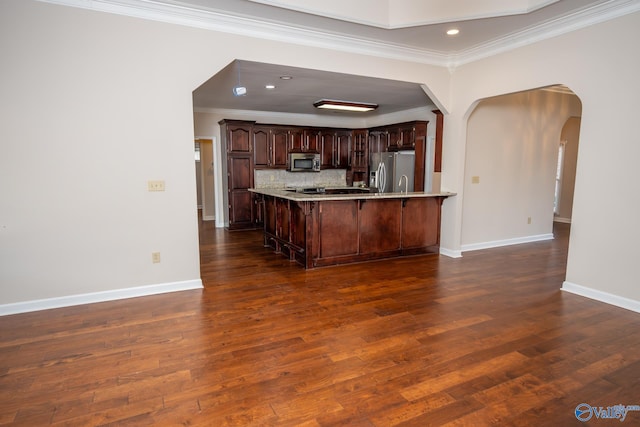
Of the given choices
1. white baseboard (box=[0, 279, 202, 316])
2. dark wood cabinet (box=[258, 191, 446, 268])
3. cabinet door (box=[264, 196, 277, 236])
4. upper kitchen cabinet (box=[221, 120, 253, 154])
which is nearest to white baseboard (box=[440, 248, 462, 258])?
dark wood cabinet (box=[258, 191, 446, 268])

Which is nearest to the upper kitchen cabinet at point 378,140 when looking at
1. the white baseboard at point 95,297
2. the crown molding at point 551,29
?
the crown molding at point 551,29

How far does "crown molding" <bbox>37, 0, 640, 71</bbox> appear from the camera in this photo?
10.9 ft

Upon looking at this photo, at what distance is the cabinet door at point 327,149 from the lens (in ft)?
28.2

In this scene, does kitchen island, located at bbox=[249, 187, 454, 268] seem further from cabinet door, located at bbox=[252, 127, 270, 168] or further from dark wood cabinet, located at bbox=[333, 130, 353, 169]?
dark wood cabinet, located at bbox=[333, 130, 353, 169]

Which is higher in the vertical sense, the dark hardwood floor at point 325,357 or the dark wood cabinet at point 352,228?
the dark wood cabinet at point 352,228

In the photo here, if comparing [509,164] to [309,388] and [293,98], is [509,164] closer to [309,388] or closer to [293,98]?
[293,98]

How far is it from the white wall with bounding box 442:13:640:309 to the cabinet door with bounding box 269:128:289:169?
5.06 m

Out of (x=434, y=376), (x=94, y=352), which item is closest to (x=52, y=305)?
(x=94, y=352)

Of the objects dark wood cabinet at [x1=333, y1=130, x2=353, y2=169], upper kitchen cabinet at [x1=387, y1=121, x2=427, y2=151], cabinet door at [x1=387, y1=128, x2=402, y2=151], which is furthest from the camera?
dark wood cabinet at [x1=333, y1=130, x2=353, y2=169]

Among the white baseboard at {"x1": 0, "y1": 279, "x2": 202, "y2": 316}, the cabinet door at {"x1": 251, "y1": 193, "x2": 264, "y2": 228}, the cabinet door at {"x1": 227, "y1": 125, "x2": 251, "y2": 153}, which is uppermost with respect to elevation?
the cabinet door at {"x1": 227, "y1": 125, "x2": 251, "y2": 153}

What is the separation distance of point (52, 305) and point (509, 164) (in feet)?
21.1

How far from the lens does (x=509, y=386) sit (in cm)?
220

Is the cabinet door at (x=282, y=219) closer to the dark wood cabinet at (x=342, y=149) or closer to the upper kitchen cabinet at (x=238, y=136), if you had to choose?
the upper kitchen cabinet at (x=238, y=136)

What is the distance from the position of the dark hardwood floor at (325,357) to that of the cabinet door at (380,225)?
41.3 inches
